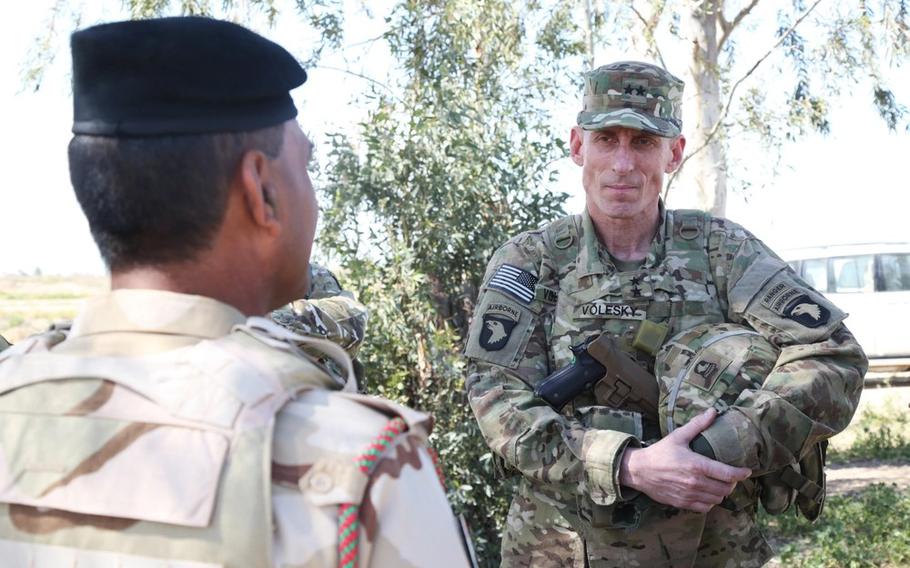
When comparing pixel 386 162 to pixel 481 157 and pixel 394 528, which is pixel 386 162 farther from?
pixel 394 528

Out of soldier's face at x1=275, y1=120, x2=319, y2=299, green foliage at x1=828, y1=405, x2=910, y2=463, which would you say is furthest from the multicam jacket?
green foliage at x1=828, y1=405, x2=910, y2=463

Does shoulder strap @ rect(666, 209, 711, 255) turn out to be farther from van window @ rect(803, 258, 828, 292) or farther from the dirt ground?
van window @ rect(803, 258, 828, 292)

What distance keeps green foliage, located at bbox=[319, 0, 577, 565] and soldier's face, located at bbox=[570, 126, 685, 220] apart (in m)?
2.36

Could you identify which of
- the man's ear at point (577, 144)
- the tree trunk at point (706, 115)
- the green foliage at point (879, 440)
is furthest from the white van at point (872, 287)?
the man's ear at point (577, 144)

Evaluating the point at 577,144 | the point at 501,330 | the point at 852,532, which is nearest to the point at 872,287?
the point at 852,532

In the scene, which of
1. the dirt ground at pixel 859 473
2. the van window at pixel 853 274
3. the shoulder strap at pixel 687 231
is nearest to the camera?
the shoulder strap at pixel 687 231

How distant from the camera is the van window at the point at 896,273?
45.8 feet

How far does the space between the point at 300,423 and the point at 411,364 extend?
4559mm

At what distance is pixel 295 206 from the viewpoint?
1.45 metres

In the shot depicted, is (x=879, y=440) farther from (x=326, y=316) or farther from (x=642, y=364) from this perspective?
(x=642, y=364)

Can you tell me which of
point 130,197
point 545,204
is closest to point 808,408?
point 130,197

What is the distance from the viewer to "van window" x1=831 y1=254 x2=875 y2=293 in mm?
14148

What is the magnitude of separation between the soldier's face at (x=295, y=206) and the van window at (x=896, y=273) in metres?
13.9

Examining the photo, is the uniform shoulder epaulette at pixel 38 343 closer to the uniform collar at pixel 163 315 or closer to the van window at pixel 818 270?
the uniform collar at pixel 163 315
